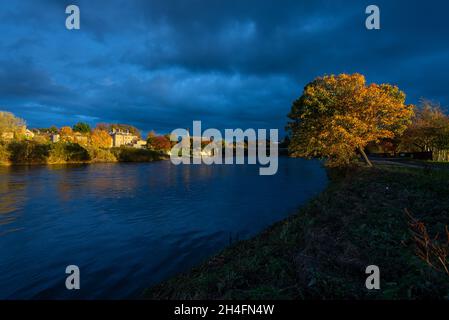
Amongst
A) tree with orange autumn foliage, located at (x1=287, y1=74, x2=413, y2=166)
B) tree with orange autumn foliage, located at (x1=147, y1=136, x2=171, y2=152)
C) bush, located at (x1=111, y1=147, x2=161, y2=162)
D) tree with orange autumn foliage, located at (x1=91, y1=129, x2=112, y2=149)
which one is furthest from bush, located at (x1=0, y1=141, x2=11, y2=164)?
tree with orange autumn foliage, located at (x1=147, y1=136, x2=171, y2=152)

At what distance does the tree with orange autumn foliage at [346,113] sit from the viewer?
81.3ft

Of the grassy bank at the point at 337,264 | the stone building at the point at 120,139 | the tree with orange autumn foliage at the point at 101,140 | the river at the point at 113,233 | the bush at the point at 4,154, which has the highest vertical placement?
the stone building at the point at 120,139

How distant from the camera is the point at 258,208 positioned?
2277 centimetres

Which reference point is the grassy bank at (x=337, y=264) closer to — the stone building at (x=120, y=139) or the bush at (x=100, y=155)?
the bush at (x=100, y=155)

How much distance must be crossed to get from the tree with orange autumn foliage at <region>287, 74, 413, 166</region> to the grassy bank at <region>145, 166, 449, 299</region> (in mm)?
14077

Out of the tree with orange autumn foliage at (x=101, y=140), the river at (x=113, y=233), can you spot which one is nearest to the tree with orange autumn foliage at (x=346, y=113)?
the river at (x=113, y=233)

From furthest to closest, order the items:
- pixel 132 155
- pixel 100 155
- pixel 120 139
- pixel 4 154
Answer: pixel 120 139
pixel 132 155
pixel 100 155
pixel 4 154

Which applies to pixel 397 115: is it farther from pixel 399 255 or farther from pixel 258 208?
pixel 399 255

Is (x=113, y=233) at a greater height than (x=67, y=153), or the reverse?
(x=67, y=153)

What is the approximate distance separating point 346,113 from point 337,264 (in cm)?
2246

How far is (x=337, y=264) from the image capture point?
662 cm

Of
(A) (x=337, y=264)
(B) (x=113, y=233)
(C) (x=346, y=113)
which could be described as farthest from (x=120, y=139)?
(A) (x=337, y=264)

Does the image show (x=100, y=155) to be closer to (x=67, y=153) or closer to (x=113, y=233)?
(x=67, y=153)

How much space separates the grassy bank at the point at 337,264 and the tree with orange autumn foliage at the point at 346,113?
14077 mm
